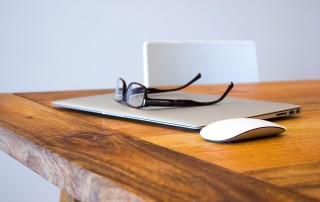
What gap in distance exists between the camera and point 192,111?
732mm

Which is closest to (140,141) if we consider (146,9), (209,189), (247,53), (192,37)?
(209,189)

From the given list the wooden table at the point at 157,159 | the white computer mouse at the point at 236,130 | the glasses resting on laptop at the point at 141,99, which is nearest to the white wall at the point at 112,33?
the glasses resting on laptop at the point at 141,99

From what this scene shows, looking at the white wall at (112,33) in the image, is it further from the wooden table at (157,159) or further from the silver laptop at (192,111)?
the wooden table at (157,159)

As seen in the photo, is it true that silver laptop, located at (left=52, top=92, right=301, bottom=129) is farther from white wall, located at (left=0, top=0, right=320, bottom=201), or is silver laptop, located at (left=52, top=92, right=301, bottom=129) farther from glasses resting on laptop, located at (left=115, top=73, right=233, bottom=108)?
white wall, located at (left=0, top=0, right=320, bottom=201)

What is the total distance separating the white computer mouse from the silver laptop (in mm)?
61

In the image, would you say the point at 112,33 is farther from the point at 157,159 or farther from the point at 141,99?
the point at 157,159

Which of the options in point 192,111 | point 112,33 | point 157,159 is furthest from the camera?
point 112,33

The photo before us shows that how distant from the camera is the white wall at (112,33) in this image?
8.41 ft

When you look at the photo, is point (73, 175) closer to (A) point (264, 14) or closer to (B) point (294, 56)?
(A) point (264, 14)

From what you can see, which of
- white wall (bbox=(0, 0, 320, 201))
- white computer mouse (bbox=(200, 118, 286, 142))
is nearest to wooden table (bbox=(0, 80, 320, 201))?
white computer mouse (bbox=(200, 118, 286, 142))

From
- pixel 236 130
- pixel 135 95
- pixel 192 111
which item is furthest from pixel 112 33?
pixel 236 130

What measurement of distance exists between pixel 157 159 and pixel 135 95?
0.36 meters

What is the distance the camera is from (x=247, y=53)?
5.84 ft

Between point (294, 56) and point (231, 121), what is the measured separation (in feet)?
11.0
